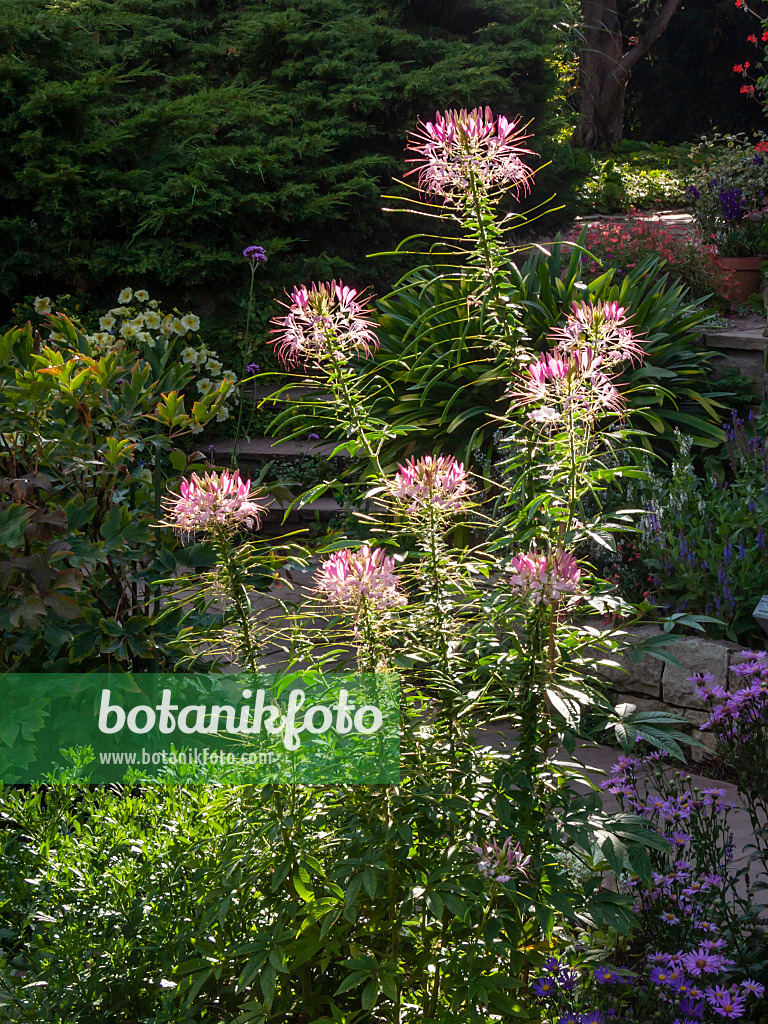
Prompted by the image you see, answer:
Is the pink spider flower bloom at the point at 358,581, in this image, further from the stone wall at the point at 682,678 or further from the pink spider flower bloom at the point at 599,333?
the stone wall at the point at 682,678

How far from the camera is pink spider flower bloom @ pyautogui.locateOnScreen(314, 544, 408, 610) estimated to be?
146 centimetres

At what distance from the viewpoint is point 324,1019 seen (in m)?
1.58

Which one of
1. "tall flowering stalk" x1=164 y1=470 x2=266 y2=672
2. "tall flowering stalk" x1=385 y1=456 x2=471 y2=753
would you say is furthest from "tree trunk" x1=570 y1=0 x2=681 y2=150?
"tall flowering stalk" x1=164 y1=470 x2=266 y2=672

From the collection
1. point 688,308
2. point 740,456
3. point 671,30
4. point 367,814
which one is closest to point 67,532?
point 367,814

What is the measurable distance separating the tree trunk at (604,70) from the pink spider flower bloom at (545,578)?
12.9 m

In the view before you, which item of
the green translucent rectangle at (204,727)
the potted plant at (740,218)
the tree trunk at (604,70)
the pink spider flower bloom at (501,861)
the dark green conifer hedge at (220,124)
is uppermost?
the tree trunk at (604,70)

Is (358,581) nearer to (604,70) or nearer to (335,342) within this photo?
(335,342)

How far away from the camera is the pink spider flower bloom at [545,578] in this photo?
1489 mm

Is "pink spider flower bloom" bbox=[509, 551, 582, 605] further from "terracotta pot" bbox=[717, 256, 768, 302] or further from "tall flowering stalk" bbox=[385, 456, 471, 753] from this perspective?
"terracotta pot" bbox=[717, 256, 768, 302]

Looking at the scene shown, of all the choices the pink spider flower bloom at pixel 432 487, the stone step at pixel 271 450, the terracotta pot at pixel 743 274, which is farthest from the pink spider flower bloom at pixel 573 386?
the terracotta pot at pixel 743 274

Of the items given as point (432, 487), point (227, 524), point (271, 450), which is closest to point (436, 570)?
point (432, 487)

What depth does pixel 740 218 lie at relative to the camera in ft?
20.6

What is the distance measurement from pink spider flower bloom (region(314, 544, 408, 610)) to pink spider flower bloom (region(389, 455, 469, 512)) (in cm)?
14

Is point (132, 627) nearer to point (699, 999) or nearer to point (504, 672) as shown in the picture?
point (504, 672)
